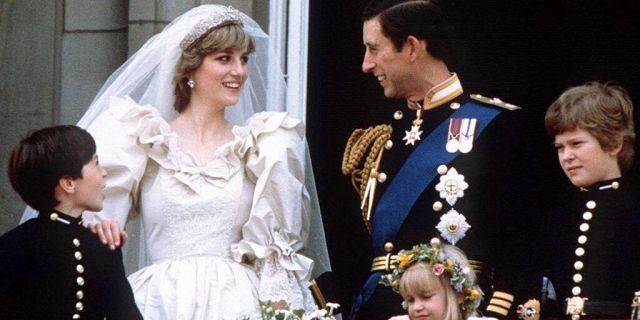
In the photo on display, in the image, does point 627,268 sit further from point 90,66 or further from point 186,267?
point 90,66

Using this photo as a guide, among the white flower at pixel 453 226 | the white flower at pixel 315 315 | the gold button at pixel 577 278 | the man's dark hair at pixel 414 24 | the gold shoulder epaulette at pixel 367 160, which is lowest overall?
the white flower at pixel 315 315

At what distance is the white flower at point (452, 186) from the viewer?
911 centimetres

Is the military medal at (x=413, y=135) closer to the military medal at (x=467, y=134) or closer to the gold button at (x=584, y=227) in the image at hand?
the military medal at (x=467, y=134)

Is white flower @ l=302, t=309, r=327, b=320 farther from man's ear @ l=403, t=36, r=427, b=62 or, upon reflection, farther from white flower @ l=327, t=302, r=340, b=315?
man's ear @ l=403, t=36, r=427, b=62

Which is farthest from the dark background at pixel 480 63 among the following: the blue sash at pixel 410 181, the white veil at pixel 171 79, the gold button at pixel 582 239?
the gold button at pixel 582 239

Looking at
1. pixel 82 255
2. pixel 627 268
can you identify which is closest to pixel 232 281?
pixel 82 255

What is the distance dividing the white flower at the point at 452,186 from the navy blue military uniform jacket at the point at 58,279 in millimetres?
1197

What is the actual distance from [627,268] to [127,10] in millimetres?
2918

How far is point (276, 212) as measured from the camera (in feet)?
31.4

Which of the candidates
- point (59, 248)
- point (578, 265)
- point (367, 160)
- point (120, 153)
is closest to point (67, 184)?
point (59, 248)

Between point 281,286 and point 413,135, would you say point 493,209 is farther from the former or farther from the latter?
point 281,286

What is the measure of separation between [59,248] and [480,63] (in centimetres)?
262

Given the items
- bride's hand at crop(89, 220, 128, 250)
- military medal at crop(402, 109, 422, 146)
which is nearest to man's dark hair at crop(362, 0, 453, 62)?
military medal at crop(402, 109, 422, 146)

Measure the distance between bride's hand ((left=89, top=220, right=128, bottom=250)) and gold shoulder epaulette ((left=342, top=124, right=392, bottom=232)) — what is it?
96 cm
